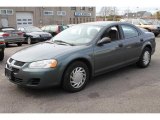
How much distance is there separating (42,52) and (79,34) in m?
1.21

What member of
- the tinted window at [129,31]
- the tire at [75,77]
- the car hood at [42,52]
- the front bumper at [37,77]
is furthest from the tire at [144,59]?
the front bumper at [37,77]

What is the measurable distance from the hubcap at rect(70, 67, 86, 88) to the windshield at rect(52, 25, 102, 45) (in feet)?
2.32

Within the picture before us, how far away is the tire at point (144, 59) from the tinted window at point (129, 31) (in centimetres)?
63

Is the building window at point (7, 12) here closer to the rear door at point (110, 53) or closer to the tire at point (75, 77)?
the rear door at point (110, 53)

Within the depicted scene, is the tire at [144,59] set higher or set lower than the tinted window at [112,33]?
lower

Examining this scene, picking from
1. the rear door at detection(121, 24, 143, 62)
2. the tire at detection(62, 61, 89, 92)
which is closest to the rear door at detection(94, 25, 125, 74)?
the rear door at detection(121, 24, 143, 62)

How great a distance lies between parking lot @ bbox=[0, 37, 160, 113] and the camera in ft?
13.8

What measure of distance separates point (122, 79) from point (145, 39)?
174 cm

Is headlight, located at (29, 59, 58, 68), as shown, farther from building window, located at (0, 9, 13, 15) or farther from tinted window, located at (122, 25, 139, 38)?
building window, located at (0, 9, 13, 15)

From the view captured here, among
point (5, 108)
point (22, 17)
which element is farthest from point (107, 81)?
point (22, 17)

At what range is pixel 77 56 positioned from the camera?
5.00m

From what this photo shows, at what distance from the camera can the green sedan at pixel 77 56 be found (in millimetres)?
4684

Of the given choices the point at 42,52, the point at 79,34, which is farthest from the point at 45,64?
the point at 79,34

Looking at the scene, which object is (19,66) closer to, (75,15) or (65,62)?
(65,62)
